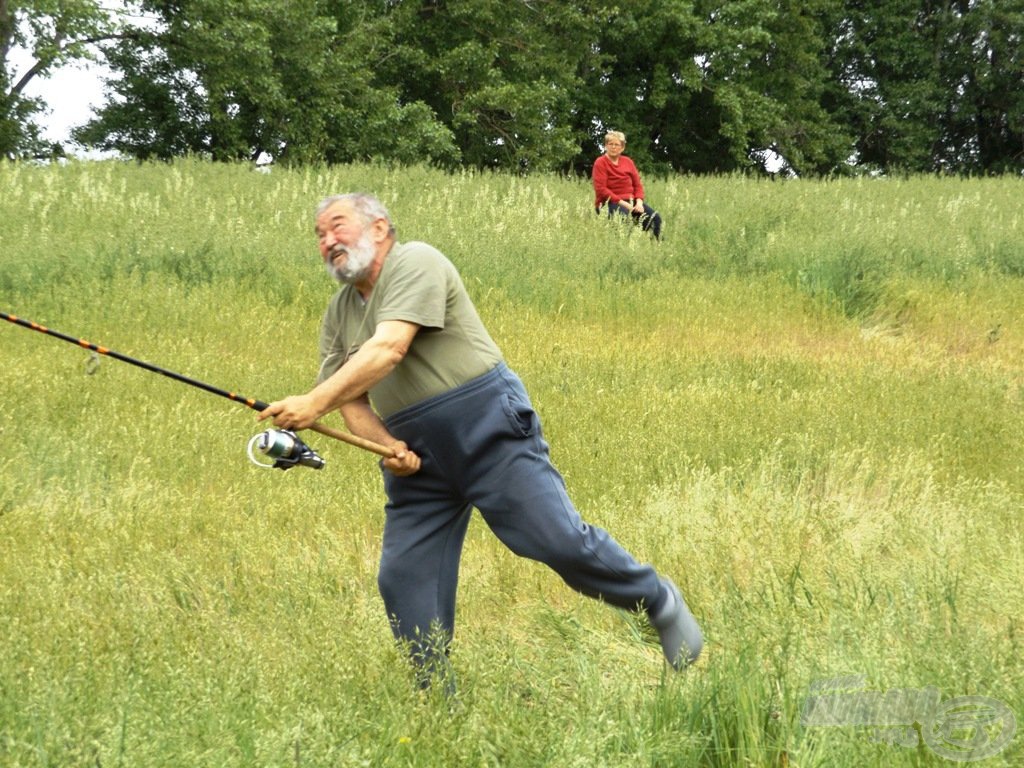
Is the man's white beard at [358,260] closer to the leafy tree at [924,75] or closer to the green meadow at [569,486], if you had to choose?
the green meadow at [569,486]

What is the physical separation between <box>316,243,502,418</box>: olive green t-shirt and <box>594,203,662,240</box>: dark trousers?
43.5ft

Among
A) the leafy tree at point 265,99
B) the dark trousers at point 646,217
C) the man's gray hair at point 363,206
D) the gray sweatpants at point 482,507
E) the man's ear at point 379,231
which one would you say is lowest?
the leafy tree at point 265,99

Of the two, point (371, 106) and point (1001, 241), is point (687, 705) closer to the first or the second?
point (1001, 241)

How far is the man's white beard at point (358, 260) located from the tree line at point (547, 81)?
22.4 meters

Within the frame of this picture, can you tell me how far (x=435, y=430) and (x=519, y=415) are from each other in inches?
11.2

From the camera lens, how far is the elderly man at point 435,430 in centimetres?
468

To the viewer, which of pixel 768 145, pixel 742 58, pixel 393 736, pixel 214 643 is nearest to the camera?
pixel 393 736

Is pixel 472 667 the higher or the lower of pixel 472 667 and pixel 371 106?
the higher

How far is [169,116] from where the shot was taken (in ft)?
109

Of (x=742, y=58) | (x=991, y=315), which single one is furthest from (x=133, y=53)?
(x=991, y=315)

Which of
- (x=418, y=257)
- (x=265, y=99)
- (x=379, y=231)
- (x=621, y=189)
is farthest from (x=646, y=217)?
(x=265, y=99)

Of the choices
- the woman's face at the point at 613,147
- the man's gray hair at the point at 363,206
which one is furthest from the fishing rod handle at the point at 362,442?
the woman's face at the point at 613,147

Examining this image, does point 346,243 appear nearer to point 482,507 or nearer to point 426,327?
point 426,327

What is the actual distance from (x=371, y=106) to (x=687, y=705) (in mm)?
30579
